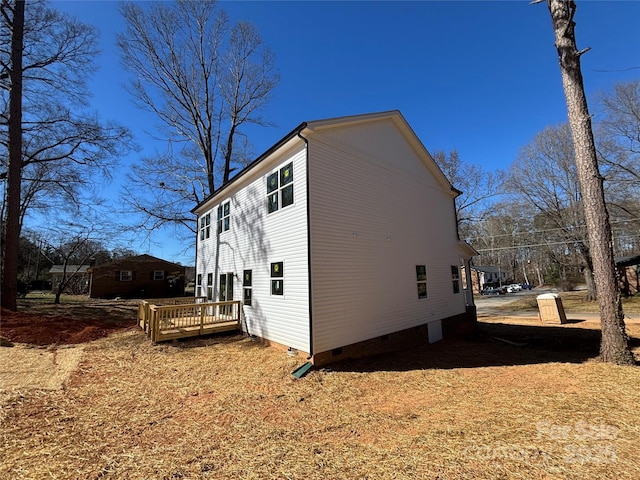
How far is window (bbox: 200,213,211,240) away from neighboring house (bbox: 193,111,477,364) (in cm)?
212

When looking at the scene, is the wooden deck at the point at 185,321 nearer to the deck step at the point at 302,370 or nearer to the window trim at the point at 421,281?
the deck step at the point at 302,370

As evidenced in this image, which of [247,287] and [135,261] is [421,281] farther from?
[135,261]

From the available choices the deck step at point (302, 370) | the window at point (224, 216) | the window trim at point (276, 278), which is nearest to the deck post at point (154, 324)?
the window trim at point (276, 278)

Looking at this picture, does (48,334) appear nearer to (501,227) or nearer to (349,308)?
(349,308)

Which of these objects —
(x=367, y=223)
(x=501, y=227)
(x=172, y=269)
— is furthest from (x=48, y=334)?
(x=501, y=227)

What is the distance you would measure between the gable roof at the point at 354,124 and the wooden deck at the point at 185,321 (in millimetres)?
4753

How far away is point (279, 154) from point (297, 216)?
2243 mm

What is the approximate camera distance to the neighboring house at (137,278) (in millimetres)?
27797

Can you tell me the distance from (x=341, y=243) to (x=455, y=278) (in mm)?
7444

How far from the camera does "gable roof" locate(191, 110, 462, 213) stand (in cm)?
748

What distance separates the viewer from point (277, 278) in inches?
326

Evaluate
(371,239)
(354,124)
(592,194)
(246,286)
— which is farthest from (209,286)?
(592,194)

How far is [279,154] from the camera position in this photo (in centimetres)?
854

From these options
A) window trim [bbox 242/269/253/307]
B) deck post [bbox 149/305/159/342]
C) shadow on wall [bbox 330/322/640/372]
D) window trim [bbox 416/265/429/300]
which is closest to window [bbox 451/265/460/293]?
shadow on wall [bbox 330/322/640/372]
